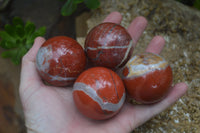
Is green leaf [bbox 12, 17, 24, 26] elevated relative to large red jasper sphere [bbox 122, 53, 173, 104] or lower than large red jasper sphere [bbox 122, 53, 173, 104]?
elevated

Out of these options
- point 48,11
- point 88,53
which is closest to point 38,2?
point 48,11

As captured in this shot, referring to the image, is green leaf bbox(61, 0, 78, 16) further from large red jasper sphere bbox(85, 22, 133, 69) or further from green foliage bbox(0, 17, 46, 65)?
large red jasper sphere bbox(85, 22, 133, 69)

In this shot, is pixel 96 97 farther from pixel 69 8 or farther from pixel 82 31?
pixel 82 31

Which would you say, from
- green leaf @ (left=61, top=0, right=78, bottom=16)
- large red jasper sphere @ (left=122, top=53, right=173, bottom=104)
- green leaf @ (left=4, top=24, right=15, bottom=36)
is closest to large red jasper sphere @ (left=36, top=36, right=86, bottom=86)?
large red jasper sphere @ (left=122, top=53, right=173, bottom=104)

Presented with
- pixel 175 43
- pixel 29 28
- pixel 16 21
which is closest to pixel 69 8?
pixel 29 28

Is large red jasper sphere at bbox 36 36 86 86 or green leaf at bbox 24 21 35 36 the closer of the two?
large red jasper sphere at bbox 36 36 86 86

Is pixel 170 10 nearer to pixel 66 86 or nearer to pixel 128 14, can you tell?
pixel 128 14
